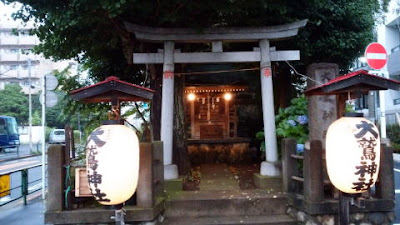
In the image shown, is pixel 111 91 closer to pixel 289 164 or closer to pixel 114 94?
pixel 114 94

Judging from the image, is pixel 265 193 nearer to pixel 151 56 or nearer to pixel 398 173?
pixel 151 56

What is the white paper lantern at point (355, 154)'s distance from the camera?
4703 mm

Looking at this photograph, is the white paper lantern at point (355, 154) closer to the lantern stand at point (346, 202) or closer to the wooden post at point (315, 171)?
the lantern stand at point (346, 202)

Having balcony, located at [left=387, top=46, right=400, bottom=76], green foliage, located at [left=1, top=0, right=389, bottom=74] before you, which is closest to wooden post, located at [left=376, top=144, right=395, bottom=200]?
Answer: green foliage, located at [left=1, top=0, right=389, bottom=74]

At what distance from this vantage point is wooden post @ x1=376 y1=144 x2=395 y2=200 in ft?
19.9

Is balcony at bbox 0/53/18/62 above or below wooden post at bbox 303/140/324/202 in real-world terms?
above

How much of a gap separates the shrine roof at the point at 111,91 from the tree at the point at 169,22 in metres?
2.13

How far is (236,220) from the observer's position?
21.7 ft

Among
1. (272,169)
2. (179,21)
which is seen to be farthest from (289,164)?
(179,21)

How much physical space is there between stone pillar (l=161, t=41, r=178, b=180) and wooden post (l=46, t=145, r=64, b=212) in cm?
265

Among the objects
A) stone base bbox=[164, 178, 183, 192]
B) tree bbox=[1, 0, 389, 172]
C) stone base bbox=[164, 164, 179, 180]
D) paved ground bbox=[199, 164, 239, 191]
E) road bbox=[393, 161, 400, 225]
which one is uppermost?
tree bbox=[1, 0, 389, 172]

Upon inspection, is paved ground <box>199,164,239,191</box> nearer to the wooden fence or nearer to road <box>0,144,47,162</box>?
the wooden fence

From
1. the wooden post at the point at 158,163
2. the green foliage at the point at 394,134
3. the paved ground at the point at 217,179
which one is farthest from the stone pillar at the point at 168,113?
the green foliage at the point at 394,134

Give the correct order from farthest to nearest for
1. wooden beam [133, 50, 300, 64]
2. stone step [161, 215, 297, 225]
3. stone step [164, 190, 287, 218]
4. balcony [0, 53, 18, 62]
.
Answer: balcony [0, 53, 18, 62], wooden beam [133, 50, 300, 64], stone step [164, 190, 287, 218], stone step [161, 215, 297, 225]
